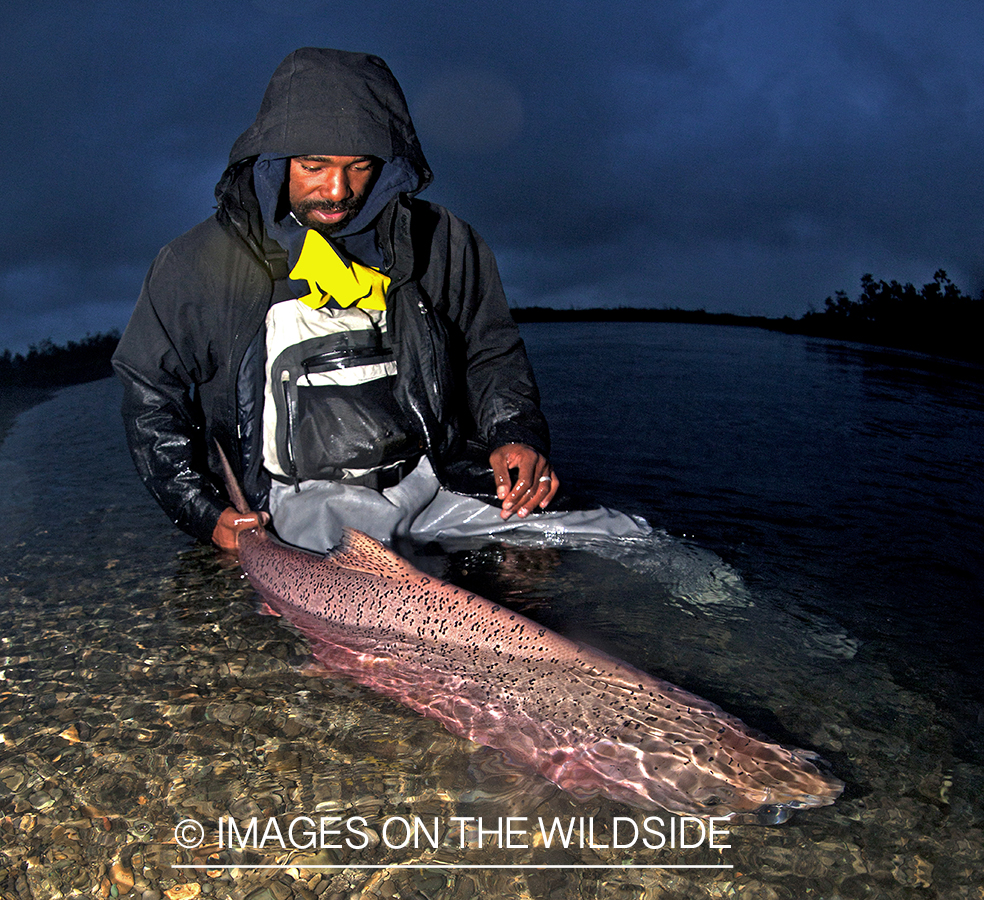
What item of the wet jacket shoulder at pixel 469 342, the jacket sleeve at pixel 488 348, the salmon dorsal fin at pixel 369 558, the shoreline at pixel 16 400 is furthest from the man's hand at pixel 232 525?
the shoreline at pixel 16 400

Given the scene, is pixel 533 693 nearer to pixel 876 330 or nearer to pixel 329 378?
pixel 329 378

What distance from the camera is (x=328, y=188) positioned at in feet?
13.1

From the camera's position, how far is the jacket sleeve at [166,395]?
407cm

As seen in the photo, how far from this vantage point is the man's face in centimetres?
395

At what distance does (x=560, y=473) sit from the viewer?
641 cm

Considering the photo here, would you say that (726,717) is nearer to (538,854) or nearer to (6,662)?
(538,854)

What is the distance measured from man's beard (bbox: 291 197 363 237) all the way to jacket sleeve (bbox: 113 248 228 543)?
69 cm

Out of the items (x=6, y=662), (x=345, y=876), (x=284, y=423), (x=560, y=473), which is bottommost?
(x=345, y=876)

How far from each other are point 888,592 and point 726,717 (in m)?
2.03

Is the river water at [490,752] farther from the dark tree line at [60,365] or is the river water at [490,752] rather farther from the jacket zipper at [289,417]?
the dark tree line at [60,365]

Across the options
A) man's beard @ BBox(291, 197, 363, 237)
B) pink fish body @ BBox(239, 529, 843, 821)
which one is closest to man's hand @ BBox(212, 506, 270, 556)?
pink fish body @ BBox(239, 529, 843, 821)

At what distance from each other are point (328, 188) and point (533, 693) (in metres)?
2.82

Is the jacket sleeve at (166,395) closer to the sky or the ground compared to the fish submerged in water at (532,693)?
closer to the sky

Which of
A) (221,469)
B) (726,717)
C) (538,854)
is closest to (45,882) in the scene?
(538,854)
